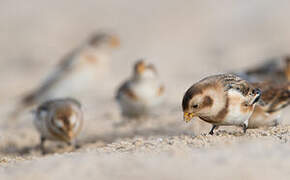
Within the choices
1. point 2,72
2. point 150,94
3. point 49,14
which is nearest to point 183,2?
point 49,14

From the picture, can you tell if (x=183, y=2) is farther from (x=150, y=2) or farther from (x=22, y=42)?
(x=22, y=42)

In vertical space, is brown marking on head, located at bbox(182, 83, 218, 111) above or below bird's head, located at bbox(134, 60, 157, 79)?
below

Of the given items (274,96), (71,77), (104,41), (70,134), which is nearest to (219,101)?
(274,96)

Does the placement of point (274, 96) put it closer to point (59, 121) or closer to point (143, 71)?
point (59, 121)

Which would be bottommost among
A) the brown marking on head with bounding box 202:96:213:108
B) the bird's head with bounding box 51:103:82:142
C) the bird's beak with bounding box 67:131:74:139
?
the bird's beak with bounding box 67:131:74:139

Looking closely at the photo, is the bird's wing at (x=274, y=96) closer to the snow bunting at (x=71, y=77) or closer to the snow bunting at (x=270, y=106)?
the snow bunting at (x=270, y=106)

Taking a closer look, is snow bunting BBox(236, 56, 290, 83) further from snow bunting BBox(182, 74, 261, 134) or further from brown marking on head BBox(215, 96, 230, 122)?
brown marking on head BBox(215, 96, 230, 122)

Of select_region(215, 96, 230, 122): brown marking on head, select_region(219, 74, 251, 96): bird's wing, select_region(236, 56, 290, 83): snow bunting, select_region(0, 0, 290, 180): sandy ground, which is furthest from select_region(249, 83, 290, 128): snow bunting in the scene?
select_region(236, 56, 290, 83): snow bunting
